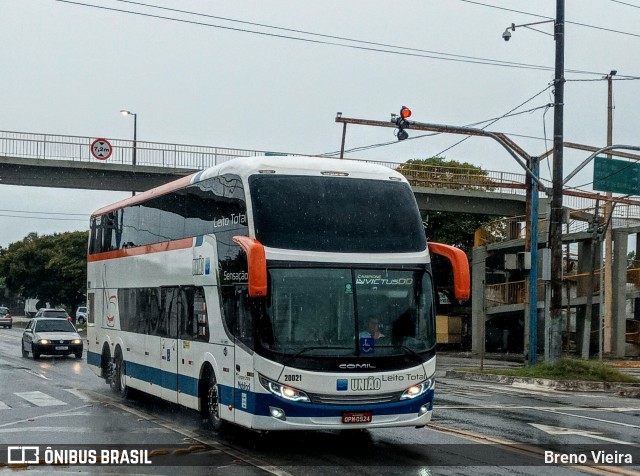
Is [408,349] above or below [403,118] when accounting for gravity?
below

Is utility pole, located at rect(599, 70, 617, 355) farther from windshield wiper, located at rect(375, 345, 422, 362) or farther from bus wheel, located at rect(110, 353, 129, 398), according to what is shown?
windshield wiper, located at rect(375, 345, 422, 362)

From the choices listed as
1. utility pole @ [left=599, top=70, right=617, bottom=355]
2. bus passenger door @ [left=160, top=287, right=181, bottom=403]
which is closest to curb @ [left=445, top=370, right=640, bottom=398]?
bus passenger door @ [left=160, top=287, right=181, bottom=403]

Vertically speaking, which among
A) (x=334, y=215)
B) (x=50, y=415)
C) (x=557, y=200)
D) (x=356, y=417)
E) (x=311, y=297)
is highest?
(x=557, y=200)

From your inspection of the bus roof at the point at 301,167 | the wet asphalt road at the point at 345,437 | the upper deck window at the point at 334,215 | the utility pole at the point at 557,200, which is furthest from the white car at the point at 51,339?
the upper deck window at the point at 334,215

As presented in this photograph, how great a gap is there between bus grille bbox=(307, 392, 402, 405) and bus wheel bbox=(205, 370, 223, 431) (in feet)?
7.25

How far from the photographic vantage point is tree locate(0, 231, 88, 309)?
8762 centimetres

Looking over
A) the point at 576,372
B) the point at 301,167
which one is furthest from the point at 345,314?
the point at 576,372

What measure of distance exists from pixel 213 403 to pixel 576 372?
13.7 m

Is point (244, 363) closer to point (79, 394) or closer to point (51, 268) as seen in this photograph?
point (79, 394)

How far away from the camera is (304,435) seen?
46.2 ft

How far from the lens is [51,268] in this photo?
3674 inches

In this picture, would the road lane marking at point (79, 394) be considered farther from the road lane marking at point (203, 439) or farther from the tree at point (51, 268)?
the tree at point (51, 268)

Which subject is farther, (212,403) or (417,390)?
(212,403)

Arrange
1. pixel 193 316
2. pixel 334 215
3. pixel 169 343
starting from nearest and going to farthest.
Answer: pixel 334 215 < pixel 193 316 < pixel 169 343
